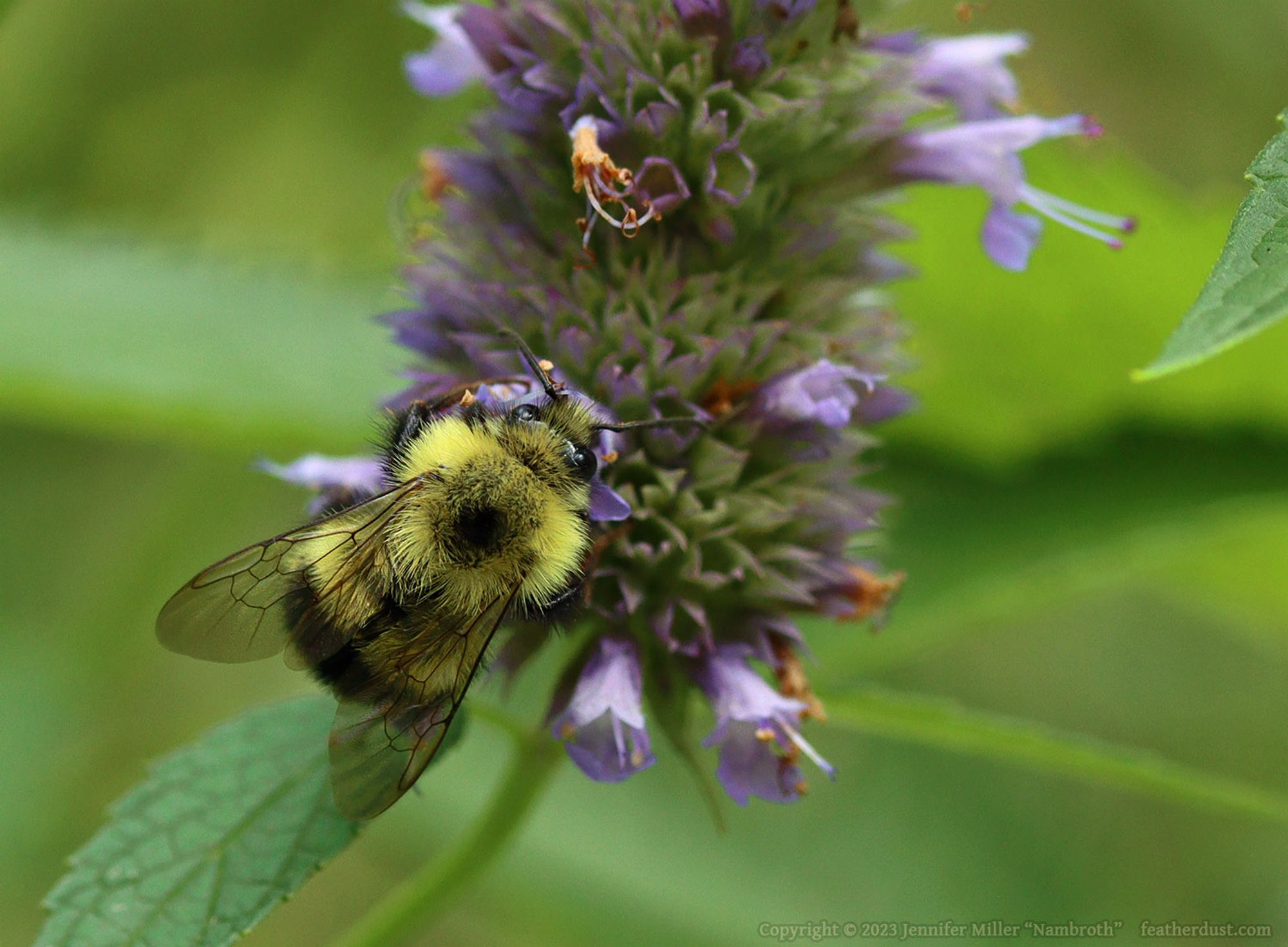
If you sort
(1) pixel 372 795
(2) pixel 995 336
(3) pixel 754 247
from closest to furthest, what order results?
(1) pixel 372 795 < (3) pixel 754 247 < (2) pixel 995 336

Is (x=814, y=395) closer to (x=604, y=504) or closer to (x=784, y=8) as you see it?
(x=604, y=504)

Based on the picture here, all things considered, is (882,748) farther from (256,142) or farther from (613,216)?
(256,142)

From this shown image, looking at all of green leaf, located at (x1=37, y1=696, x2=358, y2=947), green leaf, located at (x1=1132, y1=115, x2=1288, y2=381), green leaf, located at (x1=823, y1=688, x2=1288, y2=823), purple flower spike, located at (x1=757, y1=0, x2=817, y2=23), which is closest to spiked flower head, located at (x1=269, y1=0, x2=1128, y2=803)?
purple flower spike, located at (x1=757, y1=0, x2=817, y2=23)

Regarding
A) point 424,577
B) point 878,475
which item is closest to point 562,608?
point 424,577

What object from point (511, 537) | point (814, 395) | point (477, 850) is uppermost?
point (814, 395)

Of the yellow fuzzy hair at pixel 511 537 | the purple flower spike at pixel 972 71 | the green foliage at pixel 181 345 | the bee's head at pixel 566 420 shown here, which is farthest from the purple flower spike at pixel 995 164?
the green foliage at pixel 181 345

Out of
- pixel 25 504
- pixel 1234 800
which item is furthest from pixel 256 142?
pixel 1234 800
